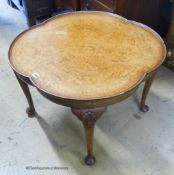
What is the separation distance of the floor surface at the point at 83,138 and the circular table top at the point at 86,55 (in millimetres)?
437

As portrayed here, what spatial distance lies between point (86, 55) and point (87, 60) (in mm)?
39

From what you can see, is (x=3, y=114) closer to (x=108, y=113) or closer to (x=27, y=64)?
(x=27, y=64)

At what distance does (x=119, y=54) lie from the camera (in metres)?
1.17

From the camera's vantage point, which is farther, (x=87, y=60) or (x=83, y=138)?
(x=83, y=138)

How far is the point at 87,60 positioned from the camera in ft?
3.77

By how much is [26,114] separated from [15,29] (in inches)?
43.0

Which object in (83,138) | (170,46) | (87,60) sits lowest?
(83,138)

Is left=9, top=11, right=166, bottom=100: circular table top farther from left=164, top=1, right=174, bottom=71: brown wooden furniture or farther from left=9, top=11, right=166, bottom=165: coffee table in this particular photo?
left=164, top=1, right=174, bottom=71: brown wooden furniture

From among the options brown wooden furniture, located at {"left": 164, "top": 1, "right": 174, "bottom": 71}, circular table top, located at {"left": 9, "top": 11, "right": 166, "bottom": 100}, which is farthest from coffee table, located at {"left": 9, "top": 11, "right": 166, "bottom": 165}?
brown wooden furniture, located at {"left": 164, "top": 1, "right": 174, "bottom": 71}

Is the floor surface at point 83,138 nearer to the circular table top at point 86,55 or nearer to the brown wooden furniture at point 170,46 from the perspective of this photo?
the brown wooden furniture at point 170,46

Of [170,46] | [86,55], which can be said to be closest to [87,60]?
[86,55]

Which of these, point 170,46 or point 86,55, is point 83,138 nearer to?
point 86,55

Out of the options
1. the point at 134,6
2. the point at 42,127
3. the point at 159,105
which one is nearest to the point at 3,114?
the point at 42,127

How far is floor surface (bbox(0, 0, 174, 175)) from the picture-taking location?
1.25m
